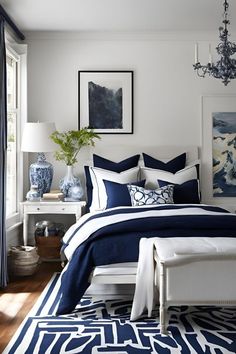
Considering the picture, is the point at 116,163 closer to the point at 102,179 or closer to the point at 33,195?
the point at 102,179

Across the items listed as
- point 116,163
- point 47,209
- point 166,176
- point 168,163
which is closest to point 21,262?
point 47,209

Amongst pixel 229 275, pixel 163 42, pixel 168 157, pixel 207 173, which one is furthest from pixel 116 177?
pixel 229 275

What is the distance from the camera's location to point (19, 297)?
4281 millimetres

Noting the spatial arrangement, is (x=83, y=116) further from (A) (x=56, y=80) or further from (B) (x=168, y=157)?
(B) (x=168, y=157)

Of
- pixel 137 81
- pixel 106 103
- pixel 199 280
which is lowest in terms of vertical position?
pixel 199 280

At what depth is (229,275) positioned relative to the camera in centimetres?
322

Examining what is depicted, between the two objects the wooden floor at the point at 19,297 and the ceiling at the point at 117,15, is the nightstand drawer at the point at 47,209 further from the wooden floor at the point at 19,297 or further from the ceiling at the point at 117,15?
the ceiling at the point at 117,15

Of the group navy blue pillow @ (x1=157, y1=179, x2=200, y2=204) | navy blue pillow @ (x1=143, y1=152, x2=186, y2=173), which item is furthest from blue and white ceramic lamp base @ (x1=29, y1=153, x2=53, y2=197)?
navy blue pillow @ (x1=157, y1=179, x2=200, y2=204)

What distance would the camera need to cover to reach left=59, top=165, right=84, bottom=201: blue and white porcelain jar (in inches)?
225

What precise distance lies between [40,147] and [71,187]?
0.60 meters

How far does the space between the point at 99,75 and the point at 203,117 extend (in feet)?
4.64

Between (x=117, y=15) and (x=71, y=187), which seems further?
(x=71, y=187)

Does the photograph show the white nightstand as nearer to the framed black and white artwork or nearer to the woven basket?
the woven basket

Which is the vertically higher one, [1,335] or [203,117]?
[203,117]
